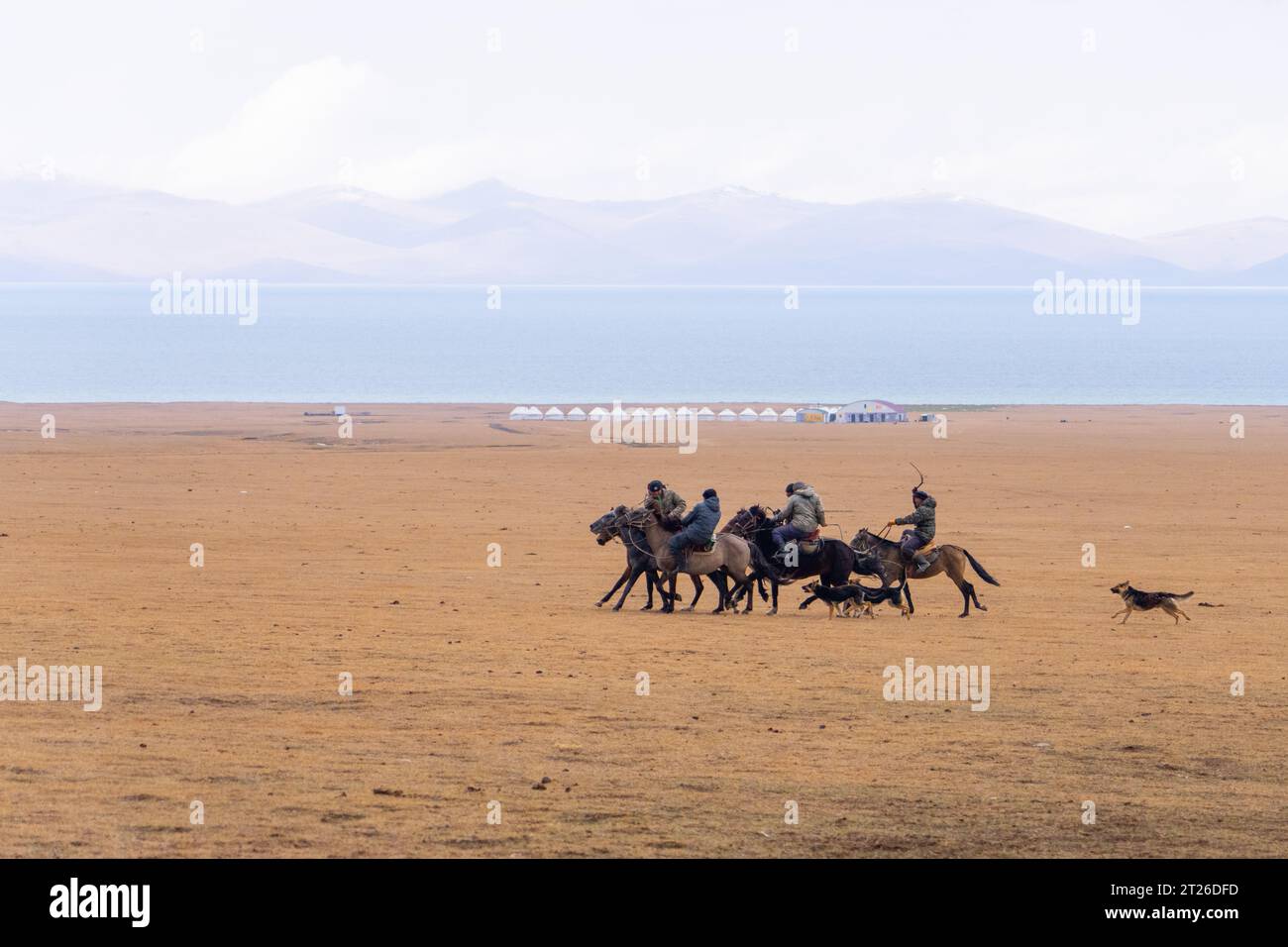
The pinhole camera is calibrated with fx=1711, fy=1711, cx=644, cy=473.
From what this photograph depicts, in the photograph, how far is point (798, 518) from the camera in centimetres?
2300

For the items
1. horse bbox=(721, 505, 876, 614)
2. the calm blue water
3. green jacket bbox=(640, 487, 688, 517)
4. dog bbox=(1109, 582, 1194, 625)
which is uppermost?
the calm blue water

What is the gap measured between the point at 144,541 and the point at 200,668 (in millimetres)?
14229

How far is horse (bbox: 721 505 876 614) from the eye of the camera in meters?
23.2

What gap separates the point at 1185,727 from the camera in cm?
1634

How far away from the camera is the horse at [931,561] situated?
929 inches

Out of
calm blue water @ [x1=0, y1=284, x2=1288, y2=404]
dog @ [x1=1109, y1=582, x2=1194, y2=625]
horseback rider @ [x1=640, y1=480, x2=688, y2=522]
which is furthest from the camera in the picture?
calm blue water @ [x1=0, y1=284, x2=1288, y2=404]

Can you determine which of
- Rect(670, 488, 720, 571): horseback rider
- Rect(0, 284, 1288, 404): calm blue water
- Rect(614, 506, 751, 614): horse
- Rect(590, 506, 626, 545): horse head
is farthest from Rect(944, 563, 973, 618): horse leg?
Rect(0, 284, 1288, 404): calm blue water

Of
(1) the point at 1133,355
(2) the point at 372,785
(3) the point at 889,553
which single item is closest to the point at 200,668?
(2) the point at 372,785

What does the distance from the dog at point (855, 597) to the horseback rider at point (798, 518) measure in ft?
3.42

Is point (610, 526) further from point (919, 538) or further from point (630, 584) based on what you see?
point (919, 538)

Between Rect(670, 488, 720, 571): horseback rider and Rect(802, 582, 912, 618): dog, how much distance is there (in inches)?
77.2

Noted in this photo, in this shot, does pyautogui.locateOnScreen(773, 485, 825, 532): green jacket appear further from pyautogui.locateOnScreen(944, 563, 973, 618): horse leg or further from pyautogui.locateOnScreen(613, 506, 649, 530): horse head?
pyautogui.locateOnScreen(944, 563, 973, 618): horse leg

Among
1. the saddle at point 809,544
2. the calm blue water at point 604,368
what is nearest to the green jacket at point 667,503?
the saddle at point 809,544

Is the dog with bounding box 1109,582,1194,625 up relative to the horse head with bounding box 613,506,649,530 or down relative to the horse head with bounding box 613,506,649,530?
down
